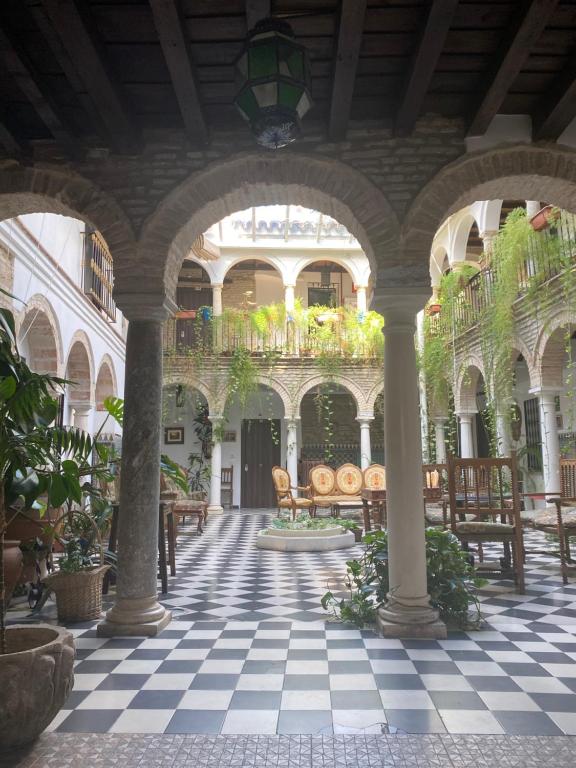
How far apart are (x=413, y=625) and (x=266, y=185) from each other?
3.21 meters

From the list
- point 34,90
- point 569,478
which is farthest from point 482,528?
point 34,90

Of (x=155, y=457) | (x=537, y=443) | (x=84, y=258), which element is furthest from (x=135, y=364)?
(x=537, y=443)

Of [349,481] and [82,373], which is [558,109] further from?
[82,373]

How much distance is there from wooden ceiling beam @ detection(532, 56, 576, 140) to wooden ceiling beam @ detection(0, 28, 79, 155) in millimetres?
3250

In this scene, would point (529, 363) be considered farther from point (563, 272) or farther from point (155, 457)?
point (155, 457)

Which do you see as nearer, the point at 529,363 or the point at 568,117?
the point at 568,117

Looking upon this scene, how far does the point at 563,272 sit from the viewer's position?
8.58 meters

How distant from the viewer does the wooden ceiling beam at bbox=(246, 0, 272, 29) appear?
3020mm

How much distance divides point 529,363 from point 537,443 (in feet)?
10.7

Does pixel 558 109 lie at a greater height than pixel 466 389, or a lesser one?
greater

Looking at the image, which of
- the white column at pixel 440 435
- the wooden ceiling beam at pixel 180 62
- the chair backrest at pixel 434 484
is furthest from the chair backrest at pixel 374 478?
the wooden ceiling beam at pixel 180 62

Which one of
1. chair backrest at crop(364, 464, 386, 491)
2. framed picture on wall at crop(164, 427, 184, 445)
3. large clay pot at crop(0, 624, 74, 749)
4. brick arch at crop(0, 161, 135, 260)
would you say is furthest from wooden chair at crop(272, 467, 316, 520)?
large clay pot at crop(0, 624, 74, 749)

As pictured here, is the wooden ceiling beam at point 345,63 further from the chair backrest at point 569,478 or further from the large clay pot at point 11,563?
the chair backrest at point 569,478

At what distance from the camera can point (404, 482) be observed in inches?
161
